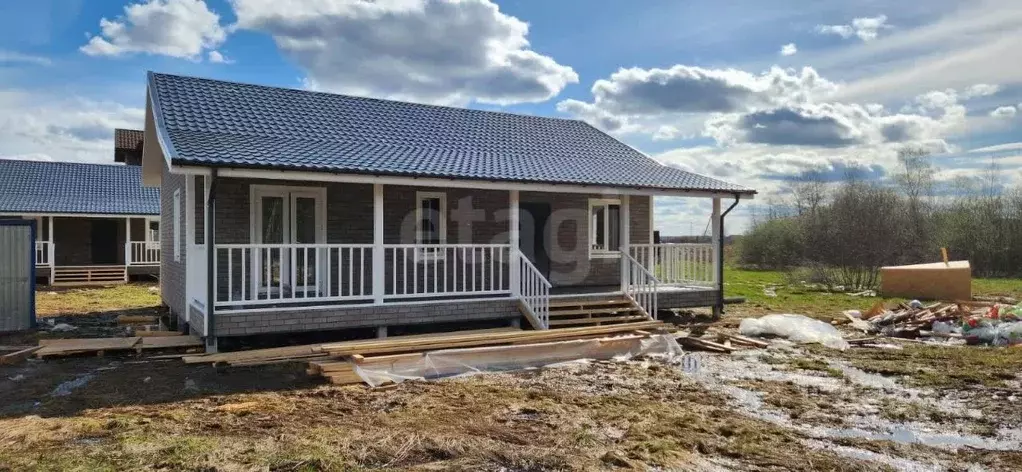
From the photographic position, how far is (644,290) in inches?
510

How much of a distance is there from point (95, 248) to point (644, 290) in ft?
71.5

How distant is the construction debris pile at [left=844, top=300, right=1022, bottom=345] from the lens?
37.7 ft

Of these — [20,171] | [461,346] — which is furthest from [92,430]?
[20,171]

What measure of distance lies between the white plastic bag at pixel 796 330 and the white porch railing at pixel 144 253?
21037mm

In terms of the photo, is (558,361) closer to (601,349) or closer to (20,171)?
(601,349)

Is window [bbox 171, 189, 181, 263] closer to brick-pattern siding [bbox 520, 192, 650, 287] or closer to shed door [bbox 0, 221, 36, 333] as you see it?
shed door [bbox 0, 221, 36, 333]

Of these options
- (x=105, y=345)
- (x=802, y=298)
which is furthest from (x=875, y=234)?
(x=105, y=345)

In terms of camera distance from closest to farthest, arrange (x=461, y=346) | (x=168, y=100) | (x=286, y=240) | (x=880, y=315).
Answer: (x=461, y=346)
(x=286, y=240)
(x=168, y=100)
(x=880, y=315)

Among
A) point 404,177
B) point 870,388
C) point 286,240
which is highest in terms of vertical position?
point 404,177

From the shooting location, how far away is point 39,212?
75.0 ft

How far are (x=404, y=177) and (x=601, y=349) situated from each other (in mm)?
3942

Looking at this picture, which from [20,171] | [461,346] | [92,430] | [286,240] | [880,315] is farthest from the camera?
[20,171]

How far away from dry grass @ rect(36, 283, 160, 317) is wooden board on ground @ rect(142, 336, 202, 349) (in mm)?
6340

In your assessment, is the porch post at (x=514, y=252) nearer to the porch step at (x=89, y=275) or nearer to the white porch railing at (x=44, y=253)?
the porch step at (x=89, y=275)
